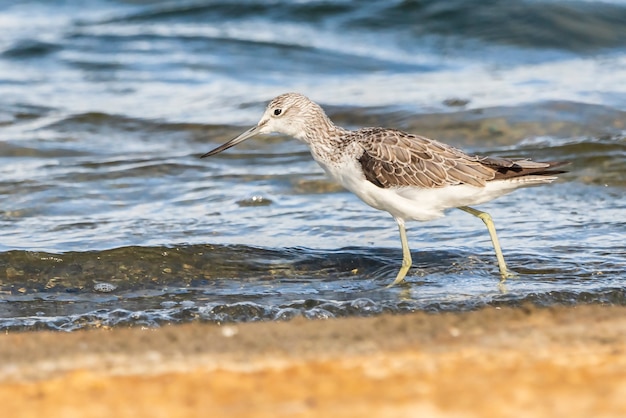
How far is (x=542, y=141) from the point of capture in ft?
37.1

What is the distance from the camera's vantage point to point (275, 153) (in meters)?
11.4

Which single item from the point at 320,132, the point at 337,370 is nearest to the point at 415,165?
the point at 320,132

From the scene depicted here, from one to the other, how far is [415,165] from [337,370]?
3131 millimetres

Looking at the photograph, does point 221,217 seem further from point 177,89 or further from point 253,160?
point 177,89

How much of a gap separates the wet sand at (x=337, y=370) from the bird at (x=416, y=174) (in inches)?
73.9

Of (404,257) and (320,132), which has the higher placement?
(320,132)

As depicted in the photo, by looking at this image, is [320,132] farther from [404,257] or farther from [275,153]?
[275,153]

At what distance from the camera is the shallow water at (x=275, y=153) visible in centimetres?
731

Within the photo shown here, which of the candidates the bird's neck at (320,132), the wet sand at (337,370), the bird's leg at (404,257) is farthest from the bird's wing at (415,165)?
the wet sand at (337,370)

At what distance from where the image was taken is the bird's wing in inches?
285

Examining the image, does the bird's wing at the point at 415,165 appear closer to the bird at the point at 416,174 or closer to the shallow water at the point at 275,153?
the bird at the point at 416,174

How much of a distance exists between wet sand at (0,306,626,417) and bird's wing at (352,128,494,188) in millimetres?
1920

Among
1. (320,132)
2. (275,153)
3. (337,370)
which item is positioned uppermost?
(320,132)

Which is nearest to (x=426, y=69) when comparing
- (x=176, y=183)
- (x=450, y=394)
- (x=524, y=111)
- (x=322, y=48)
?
(x=322, y=48)
